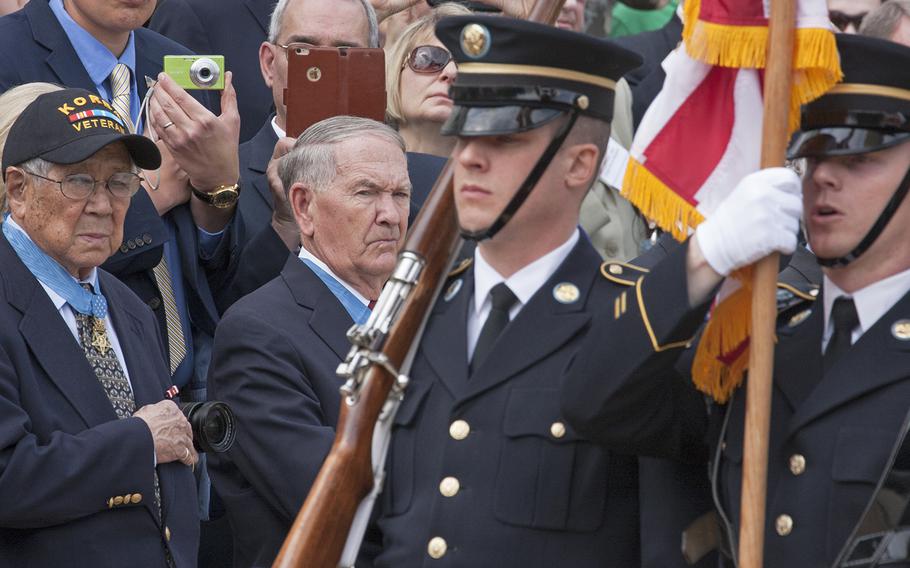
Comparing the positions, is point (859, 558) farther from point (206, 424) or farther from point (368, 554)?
point (206, 424)

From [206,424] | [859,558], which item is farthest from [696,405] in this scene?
[206,424]

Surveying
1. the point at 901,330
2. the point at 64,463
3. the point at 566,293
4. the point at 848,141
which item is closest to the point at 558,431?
the point at 566,293

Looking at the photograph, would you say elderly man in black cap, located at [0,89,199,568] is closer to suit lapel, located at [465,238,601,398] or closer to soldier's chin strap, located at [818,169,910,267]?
suit lapel, located at [465,238,601,398]

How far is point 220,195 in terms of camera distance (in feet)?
19.3

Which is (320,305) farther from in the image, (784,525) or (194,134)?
(784,525)

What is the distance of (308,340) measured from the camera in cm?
493

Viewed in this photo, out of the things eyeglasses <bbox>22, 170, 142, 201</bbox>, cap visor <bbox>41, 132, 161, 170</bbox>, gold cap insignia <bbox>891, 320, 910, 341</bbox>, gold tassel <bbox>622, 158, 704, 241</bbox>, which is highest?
gold tassel <bbox>622, 158, 704, 241</bbox>

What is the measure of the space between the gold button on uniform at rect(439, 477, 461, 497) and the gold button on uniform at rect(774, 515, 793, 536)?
72 centimetres

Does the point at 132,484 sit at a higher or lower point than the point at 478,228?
lower

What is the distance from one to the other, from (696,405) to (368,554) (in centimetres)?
99

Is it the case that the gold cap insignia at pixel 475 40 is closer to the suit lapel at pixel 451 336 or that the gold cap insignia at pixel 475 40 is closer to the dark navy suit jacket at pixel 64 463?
the suit lapel at pixel 451 336

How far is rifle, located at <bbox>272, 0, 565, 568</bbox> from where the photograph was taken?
11.8 feet

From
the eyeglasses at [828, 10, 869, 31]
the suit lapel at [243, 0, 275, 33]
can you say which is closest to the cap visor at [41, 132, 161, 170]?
the suit lapel at [243, 0, 275, 33]

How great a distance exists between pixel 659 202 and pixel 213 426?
5.54ft
